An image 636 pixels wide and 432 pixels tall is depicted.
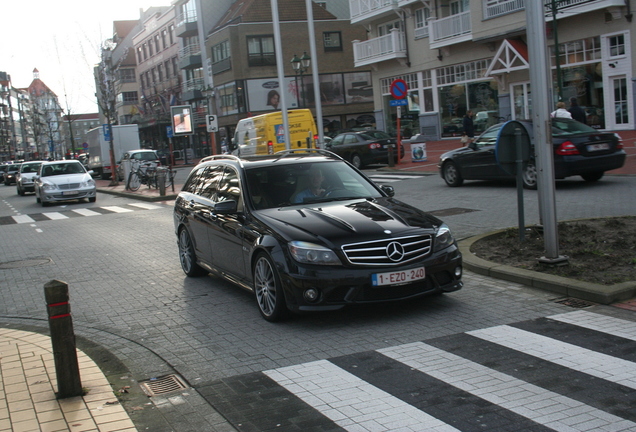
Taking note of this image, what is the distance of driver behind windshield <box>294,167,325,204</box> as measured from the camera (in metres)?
7.62

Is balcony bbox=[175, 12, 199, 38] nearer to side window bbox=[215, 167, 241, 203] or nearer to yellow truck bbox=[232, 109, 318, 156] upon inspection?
yellow truck bbox=[232, 109, 318, 156]

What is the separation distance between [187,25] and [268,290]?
2388 inches

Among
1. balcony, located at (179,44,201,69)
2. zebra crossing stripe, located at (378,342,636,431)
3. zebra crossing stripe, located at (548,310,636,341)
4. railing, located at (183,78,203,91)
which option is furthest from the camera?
railing, located at (183,78,203,91)

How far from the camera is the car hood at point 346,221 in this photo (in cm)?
642

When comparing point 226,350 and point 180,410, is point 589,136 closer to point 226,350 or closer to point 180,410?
point 226,350

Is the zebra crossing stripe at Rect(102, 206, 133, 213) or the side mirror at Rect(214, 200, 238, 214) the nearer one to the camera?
the side mirror at Rect(214, 200, 238, 214)

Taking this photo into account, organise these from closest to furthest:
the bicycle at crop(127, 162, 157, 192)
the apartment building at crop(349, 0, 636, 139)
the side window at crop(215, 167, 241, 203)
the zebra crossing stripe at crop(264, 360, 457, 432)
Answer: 1. the zebra crossing stripe at crop(264, 360, 457, 432)
2. the side window at crop(215, 167, 241, 203)
3. the apartment building at crop(349, 0, 636, 139)
4. the bicycle at crop(127, 162, 157, 192)

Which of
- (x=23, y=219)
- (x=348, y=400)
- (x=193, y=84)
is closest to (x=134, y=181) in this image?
(x=23, y=219)

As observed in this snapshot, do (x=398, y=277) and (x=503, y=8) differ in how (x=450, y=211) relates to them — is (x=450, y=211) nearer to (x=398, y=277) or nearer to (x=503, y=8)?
(x=398, y=277)

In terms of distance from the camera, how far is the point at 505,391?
4.54m

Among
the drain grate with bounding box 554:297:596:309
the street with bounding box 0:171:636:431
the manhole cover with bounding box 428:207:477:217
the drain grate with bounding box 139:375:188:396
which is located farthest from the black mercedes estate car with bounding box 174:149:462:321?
the manhole cover with bounding box 428:207:477:217

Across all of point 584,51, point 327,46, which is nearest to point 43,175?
point 584,51

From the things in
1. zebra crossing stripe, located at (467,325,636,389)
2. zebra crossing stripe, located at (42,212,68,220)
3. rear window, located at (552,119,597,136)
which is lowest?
zebra crossing stripe, located at (467,325,636,389)

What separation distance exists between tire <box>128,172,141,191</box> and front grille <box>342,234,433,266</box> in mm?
24410
